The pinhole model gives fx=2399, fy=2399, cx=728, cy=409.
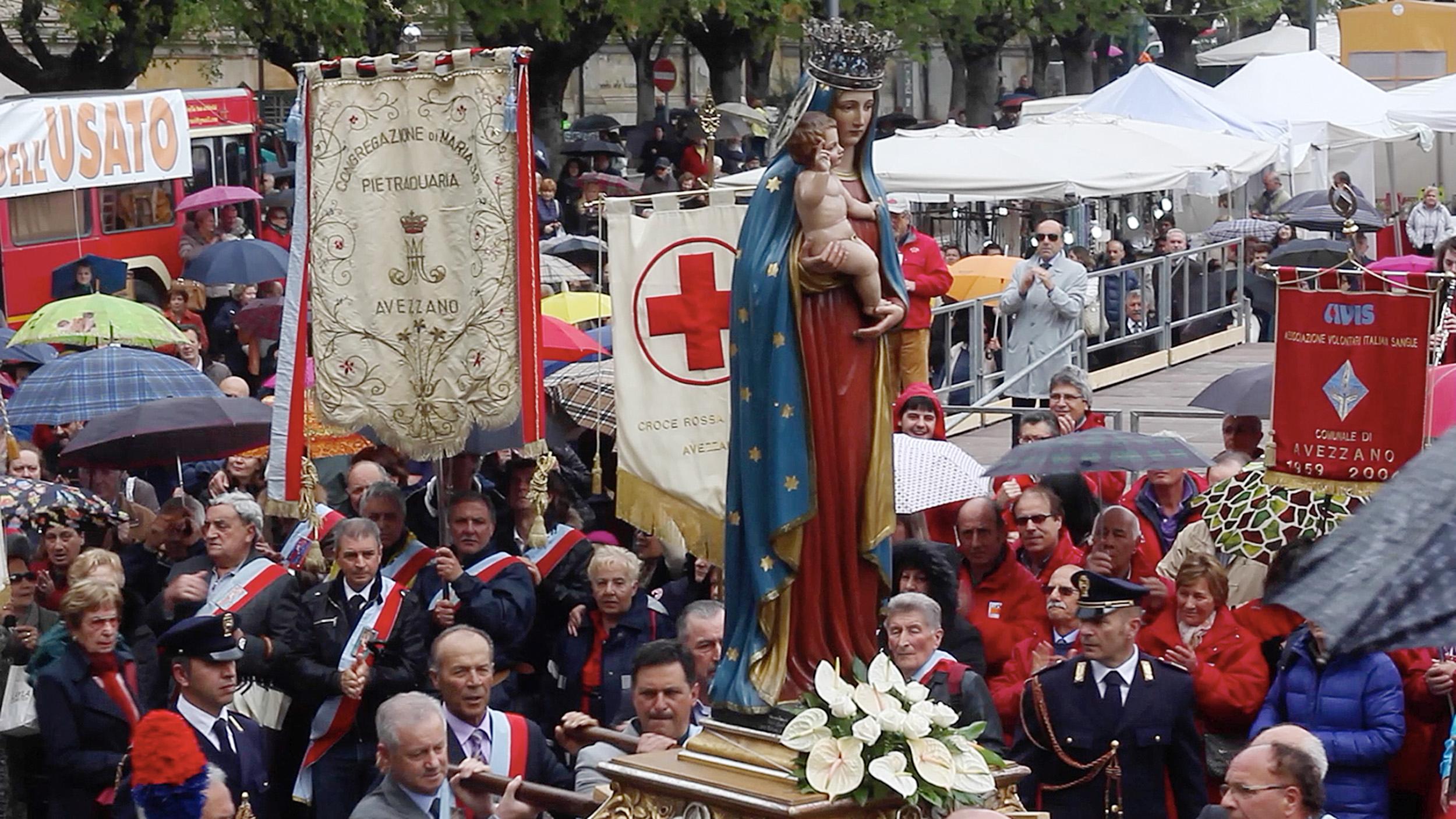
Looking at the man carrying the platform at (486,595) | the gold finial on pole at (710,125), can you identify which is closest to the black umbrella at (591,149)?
the man carrying the platform at (486,595)

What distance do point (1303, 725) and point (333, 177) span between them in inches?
167

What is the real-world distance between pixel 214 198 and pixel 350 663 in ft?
58.0

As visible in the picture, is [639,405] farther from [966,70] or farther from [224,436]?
[966,70]

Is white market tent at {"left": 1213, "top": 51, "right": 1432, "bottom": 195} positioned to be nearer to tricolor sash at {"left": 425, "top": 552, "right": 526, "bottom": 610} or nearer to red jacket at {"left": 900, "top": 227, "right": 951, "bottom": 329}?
red jacket at {"left": 900, "top": 227, "right": 951, "bottom": 329}

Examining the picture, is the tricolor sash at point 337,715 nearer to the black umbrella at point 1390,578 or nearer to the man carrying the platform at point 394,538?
the man carrying the platform at point 394,538

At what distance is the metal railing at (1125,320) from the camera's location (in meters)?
16.4

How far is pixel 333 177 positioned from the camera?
9281 mm

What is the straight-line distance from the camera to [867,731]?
222 inches

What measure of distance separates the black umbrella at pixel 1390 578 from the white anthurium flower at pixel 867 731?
141 inches

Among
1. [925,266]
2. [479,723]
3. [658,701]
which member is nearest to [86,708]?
[479,723]

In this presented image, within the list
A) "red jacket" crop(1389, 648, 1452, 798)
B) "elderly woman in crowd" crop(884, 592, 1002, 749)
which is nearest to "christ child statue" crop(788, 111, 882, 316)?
"elderly woman in crowd" crop(884, 592, 1002, 749)

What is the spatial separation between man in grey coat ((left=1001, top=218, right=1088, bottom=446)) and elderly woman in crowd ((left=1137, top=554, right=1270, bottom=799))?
7.45m

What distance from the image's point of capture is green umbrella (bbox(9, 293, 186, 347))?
48.4 feet

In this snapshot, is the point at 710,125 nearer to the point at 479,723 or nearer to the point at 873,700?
the point at 479,723
